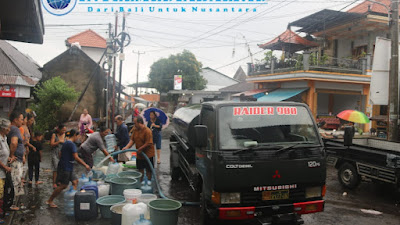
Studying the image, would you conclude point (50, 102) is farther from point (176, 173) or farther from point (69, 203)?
point (69, 203)

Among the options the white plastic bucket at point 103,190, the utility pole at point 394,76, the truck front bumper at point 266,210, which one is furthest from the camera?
the utility pole at point 394,76

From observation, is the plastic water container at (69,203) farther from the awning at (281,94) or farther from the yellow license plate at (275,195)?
the awning at (281,94)

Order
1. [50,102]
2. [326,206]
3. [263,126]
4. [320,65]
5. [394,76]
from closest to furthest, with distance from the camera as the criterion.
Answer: [263,126]
[326,206]
[394,76]
[50,102]
[320,65]

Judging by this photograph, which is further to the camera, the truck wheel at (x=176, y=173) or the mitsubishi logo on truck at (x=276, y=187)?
the truck wheel at (x=176, y=173)

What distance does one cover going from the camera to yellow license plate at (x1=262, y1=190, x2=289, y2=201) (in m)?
4.53

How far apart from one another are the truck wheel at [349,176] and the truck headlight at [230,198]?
15.7ft

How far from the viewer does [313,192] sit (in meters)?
4.80

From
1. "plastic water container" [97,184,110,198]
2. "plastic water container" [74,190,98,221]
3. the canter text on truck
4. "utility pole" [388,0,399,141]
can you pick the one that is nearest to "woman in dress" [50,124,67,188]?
"plastic water container" [97,184,110,198]

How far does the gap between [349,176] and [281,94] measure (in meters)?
13.8

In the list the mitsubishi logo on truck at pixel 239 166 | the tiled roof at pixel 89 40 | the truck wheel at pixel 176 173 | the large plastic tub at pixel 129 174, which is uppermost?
the tiled roof at pixel 89 40

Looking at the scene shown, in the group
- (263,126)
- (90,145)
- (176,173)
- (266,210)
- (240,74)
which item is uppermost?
(240,74)

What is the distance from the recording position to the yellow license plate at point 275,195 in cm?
453

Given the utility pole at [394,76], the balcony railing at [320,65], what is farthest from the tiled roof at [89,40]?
the utility pole at [394,76]

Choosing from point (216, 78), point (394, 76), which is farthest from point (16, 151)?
point (216, 78)
